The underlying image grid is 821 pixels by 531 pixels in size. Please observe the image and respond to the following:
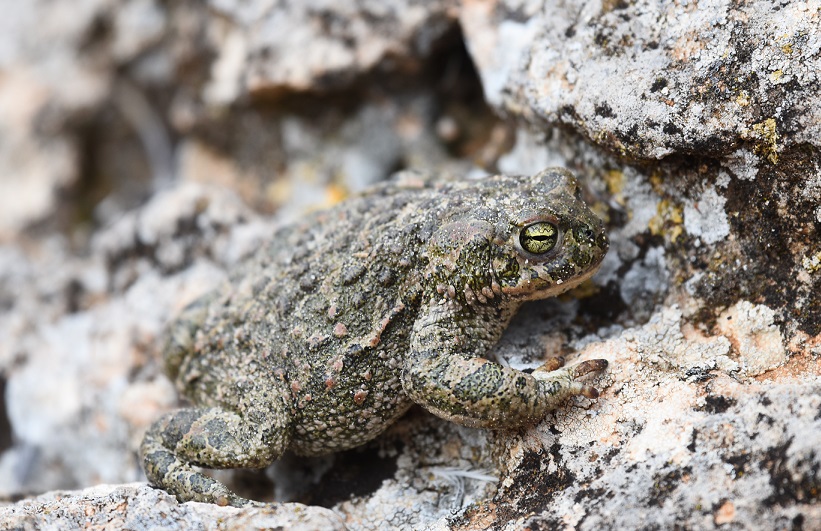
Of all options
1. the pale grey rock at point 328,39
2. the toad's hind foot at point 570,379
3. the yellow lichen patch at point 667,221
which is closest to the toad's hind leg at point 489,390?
the toad's hind foot at point 570,379

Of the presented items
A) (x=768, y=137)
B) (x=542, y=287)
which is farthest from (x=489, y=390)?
(x=768, y=137)

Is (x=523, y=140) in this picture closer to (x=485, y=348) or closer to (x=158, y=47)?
(x=485, y=348)

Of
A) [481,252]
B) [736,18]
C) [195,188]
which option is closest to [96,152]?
[195,188]

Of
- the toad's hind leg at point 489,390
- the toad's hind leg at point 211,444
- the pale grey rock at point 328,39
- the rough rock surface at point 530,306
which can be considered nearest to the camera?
the rough rock surface at point 530,306

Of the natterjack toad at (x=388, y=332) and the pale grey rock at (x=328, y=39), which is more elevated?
the pale grey rock at (x=328, y=39)

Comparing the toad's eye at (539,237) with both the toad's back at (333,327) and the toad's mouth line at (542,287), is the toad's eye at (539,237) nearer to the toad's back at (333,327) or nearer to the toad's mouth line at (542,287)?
the toad's mouth line at (542,287)

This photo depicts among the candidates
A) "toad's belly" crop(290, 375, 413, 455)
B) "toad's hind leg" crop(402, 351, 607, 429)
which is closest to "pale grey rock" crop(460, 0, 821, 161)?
"toad's hind leg" crop(402, 351, 607, 429)
